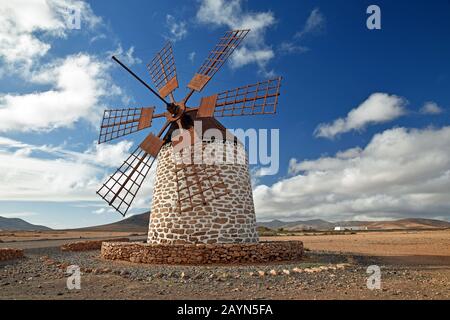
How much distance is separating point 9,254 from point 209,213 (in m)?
9.10

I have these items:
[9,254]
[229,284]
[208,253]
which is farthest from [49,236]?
[229,284]

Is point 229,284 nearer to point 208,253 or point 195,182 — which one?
point 208,253

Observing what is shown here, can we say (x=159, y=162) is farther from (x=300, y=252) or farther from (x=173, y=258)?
(x=300, y=252)

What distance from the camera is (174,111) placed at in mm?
16500

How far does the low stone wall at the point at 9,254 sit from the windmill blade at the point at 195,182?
7836 mm

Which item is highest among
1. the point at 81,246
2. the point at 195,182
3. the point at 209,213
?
the point at 195,182

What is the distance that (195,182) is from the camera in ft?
48.3

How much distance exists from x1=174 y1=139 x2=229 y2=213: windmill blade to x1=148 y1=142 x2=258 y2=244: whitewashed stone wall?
21 cm

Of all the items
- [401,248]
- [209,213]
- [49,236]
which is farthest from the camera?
[49,236]

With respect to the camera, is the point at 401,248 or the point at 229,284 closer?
the point at 229,284

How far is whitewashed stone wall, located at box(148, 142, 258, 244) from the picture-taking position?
1423 cm

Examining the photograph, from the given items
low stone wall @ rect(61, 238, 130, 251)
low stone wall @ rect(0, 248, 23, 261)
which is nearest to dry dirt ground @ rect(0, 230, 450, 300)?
low stone wall @ rect(0, 248, 23, 261)

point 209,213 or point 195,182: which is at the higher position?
point 195,182
